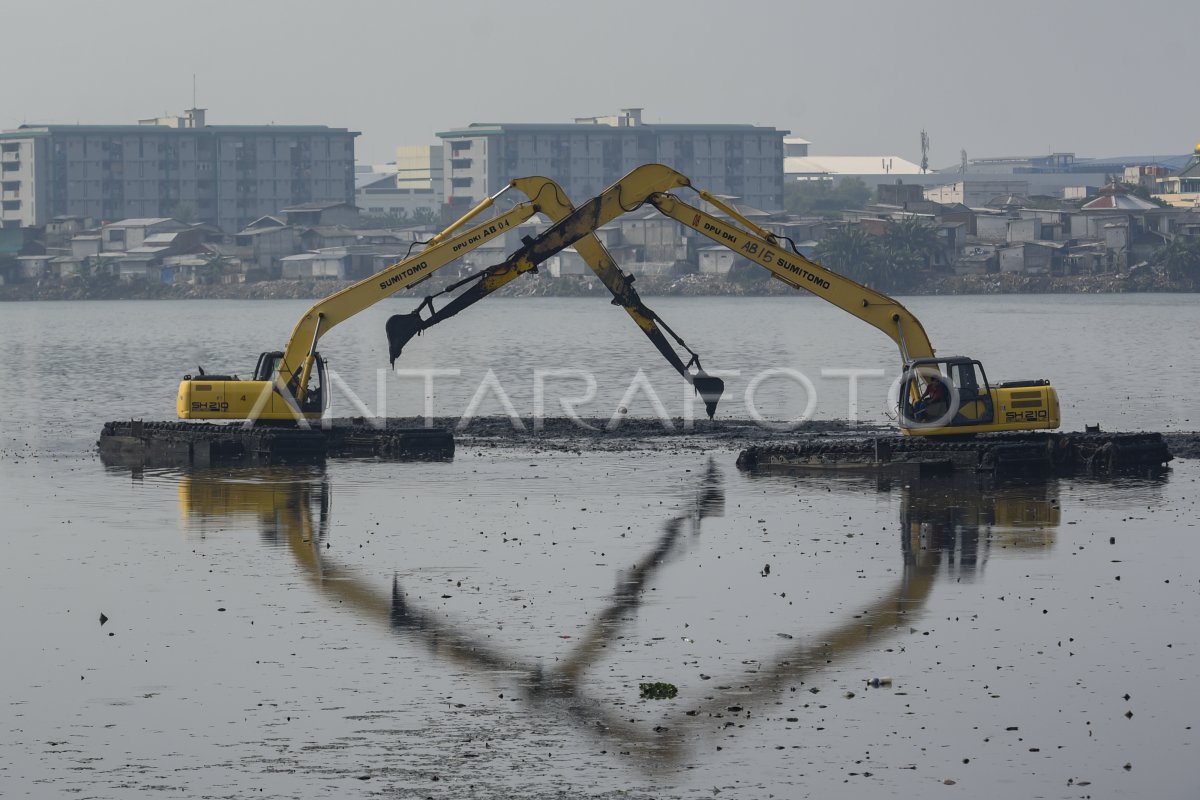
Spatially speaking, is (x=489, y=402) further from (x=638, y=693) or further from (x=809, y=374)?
(x=638, y=693)

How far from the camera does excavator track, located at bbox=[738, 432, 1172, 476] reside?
4441 centimetres

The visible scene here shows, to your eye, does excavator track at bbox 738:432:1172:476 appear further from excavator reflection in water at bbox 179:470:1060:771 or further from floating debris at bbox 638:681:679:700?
floating debris at bbox 638:681:679:700

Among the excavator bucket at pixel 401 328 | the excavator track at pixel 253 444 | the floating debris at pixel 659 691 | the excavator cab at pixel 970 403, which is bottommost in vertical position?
the floating debris at pixel 659 691

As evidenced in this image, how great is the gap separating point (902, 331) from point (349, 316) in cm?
1329

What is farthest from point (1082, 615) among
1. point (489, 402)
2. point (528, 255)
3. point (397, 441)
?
point (489, 402)

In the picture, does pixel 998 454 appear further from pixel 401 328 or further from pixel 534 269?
pixel 401 328

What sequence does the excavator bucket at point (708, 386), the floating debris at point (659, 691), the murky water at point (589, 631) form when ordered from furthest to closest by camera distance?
the excavator bucket at point (708, 386) → the floating debris at point (659, 691) → the murky water at point (589, 631)

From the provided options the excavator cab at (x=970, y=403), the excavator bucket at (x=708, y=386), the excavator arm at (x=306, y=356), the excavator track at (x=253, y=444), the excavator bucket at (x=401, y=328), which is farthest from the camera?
the excavator bucket at (x=708, y=386)

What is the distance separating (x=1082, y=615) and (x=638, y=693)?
7803mm

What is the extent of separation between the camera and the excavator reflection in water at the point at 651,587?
901 inches

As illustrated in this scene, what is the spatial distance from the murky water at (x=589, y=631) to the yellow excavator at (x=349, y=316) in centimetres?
284

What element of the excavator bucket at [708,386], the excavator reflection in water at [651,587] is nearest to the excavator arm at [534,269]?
the excavator bucket at [708,386]

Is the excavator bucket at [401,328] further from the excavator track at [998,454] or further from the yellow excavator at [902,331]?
the excavator track at [998,454]

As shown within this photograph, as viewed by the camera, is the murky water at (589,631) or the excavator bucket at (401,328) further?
the excavator bucket at (401,328)
